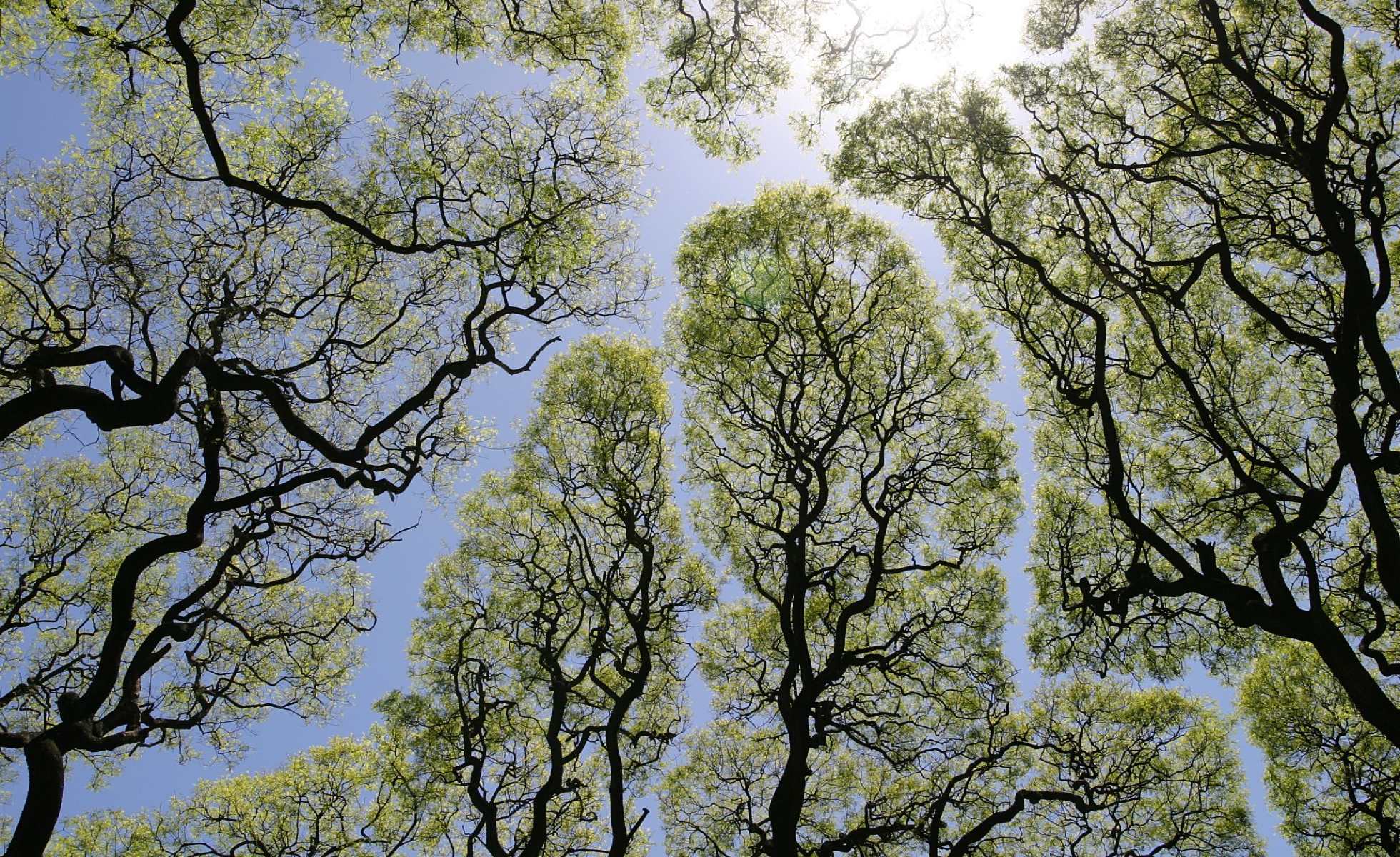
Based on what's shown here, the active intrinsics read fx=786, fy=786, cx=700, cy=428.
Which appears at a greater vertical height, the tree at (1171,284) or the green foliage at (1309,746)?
the tree at (1171,284)

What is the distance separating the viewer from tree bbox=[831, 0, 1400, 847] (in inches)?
485

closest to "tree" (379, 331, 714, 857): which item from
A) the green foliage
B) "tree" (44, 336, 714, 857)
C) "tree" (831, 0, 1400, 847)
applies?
"tree" (44, 336, 714, 857)

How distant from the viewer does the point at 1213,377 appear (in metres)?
14.7

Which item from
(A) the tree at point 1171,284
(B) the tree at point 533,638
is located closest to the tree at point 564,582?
(B) the tree at point 533,638

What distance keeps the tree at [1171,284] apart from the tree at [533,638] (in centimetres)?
717

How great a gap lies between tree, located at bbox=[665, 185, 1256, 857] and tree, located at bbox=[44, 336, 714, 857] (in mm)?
1187

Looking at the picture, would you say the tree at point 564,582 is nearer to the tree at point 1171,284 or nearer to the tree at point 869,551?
the tree at point 869,551

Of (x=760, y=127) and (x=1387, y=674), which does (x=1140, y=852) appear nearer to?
(x=1387, y=674)

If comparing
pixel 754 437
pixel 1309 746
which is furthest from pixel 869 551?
pixel 1309 746

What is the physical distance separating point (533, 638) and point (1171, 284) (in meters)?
14.9

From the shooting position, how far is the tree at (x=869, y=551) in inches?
635

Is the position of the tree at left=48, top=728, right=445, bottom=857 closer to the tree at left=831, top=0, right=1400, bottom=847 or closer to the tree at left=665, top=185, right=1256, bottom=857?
the tree at left=665, top=185, right=1256, bottom=857

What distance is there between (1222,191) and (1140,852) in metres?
14.3

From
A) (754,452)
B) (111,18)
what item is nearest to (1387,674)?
(754,452)
